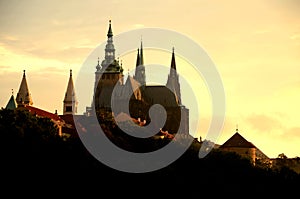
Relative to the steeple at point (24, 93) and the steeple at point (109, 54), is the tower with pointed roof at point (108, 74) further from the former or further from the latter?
the steeple at point (24, 93)

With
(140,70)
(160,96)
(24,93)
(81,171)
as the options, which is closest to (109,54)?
(160,96)

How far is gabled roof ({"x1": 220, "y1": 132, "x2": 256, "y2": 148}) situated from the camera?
13246 cm

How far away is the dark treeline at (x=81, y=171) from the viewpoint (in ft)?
210

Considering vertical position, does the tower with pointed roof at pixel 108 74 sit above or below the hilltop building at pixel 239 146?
above

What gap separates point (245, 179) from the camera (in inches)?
3258

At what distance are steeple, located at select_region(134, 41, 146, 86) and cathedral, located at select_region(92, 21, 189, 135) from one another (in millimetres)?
1320

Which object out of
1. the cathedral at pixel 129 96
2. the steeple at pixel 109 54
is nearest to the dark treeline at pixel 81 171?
the cathedral at pixel 129 96

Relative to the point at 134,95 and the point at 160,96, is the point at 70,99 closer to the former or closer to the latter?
the point at 134,95

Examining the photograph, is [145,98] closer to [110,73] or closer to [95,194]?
[110,73]

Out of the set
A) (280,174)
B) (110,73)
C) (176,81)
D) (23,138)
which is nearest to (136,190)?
(23,138)

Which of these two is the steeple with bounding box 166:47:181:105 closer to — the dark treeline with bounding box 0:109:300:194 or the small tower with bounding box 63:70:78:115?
the small tower with bounding box 63:70:78:115

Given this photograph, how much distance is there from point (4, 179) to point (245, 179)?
85.5 feet

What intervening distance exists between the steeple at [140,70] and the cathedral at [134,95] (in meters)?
1.32

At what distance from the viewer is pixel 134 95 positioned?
159 metres
